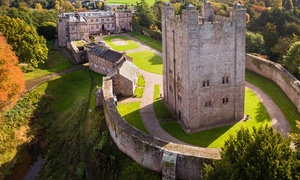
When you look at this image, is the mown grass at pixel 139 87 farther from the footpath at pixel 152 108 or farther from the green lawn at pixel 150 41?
the green lawn at pixel 150 41

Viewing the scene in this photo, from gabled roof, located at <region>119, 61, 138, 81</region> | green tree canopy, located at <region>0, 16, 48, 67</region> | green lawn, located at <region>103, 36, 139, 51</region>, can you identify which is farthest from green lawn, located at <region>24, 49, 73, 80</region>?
gabled roof, located at <region>119, 61, 138, 81</region>

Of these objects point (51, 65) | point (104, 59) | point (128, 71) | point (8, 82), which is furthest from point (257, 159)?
point (51, 65)

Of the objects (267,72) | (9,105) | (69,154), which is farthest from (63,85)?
(267,72)

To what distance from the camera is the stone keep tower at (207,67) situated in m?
29.5

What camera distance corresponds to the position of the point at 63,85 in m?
48.5

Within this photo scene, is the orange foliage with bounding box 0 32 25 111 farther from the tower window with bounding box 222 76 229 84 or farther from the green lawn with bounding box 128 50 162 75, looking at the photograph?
the tower window with bounding box 222 76 229 84

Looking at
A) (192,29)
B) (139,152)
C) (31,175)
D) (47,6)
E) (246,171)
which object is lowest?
(31,175)

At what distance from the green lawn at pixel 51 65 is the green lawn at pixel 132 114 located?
68.1ft

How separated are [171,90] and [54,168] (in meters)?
14.6

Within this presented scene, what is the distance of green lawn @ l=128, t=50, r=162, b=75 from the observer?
51.1 metres

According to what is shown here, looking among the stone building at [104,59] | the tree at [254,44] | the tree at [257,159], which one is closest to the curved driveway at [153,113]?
the stone building at [104,59]

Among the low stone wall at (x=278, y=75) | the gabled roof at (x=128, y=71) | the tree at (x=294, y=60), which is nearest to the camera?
the low stone wall at (x=278, y=75)

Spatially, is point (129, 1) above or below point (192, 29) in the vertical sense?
above

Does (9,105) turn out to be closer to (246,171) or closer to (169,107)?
(169,107)
